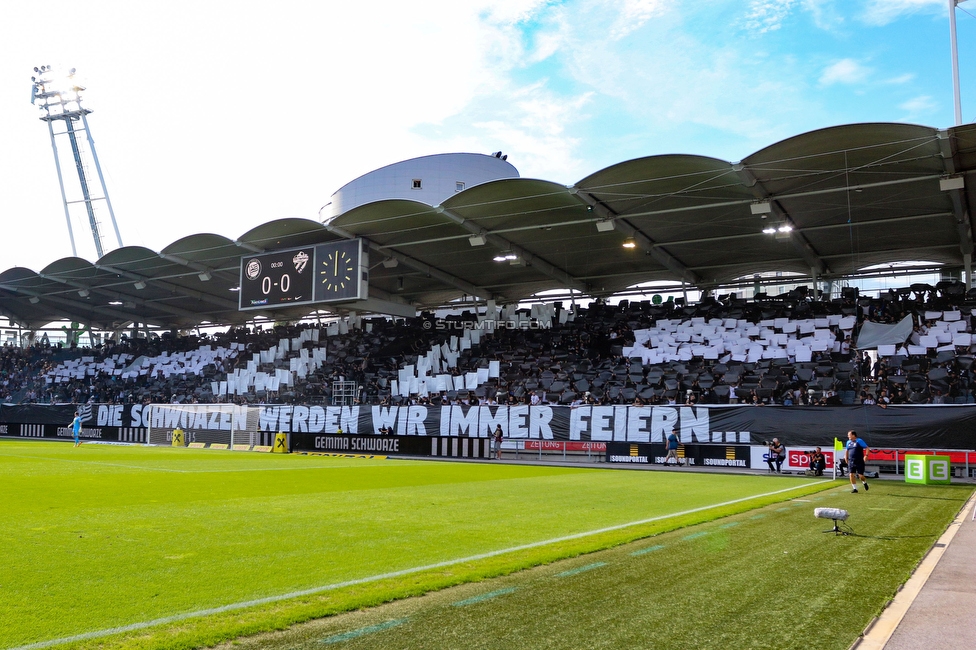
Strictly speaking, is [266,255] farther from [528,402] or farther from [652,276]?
[652,276]

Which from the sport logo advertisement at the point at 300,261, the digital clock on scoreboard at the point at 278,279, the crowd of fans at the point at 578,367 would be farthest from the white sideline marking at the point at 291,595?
the sport logo advertisement at the point at 300,261

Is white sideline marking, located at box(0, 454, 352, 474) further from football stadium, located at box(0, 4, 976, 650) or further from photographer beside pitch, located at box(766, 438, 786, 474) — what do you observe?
photographer beside pitch, located at box(766, 438, 786, 474)

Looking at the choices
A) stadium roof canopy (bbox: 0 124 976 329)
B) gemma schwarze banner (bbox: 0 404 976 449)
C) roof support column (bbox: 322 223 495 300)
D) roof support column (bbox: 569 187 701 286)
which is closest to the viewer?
gemma schwarze banner (bbox: 0 404 976 449)

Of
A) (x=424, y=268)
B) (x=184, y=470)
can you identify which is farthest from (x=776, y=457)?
(x=424, y=268)

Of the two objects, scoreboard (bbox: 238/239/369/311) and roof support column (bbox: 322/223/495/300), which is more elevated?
roof support column (bbox: 322/223/495/300)

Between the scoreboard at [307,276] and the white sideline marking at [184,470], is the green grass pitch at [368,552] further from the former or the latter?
the scoreboard at [307,276]

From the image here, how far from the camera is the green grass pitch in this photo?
16.8ft

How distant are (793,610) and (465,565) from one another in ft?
9.83

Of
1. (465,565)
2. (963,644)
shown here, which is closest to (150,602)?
(465,565)

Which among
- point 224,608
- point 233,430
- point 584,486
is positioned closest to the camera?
point 224,608

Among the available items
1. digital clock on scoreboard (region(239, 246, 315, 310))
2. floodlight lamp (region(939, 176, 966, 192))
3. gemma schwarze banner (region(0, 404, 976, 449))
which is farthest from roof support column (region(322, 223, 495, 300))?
floodlight lamp (region(939, 176, 966, 192))

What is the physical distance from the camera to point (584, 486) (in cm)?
1706

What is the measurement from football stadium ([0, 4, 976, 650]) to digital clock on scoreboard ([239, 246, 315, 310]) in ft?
0.49

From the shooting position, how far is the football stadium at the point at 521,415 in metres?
5.69
